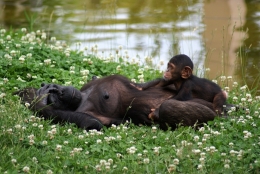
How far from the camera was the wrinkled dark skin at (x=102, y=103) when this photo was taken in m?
7.83

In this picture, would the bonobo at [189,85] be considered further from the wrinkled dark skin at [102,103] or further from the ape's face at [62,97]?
the ape's face at [62,97]

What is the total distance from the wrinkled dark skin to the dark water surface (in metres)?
3.26

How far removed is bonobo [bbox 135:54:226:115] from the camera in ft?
25.7

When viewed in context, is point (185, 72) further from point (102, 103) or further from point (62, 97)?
point (62, 97)

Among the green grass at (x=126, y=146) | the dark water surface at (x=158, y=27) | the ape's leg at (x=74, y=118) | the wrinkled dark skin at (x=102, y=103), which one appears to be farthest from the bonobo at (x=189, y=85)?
the dark water surface at (x=158, y=27)

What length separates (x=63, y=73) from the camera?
980 centimetres

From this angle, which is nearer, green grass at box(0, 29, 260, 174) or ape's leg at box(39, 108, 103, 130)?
green grass at box(0, 29, 260, 174)

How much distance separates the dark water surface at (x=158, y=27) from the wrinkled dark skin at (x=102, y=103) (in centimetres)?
326

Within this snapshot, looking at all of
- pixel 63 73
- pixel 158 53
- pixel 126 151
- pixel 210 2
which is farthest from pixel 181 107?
pixel 210 2

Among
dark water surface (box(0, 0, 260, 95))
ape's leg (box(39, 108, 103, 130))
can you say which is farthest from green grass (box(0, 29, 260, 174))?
dark water surface (box(0, 0, 260, 95))

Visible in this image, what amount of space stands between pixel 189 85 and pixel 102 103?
1037mm

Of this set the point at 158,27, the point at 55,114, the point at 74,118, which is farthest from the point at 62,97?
the point at 158,27

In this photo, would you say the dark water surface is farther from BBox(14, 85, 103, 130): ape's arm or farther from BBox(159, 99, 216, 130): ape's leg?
BBox(159, 99, 216, 130): ape's leg

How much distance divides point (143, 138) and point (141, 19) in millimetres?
8626
